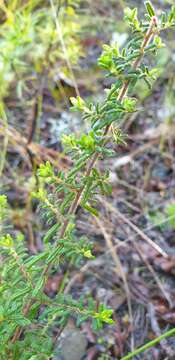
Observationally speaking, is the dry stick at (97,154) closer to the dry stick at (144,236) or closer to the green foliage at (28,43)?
the dry stick at (144,236)

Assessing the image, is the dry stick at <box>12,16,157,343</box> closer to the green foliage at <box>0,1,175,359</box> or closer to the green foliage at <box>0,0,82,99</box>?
the green foliage at <box>0,1,175,359</box>

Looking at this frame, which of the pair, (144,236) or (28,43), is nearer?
(144,236)

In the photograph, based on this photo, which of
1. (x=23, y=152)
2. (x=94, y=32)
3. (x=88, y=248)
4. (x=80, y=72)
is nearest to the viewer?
(x=88, y=248)

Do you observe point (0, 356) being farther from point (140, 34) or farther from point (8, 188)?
point (8, 188)

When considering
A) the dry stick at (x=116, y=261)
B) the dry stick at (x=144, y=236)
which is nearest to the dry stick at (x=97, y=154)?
the dry stick at (x=144, y=236)

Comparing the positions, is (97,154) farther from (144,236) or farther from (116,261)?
(116,261)

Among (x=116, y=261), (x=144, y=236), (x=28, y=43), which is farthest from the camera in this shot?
(x=28, y=43)

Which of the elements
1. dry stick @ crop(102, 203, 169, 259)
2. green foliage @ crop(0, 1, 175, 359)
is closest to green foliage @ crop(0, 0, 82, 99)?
dry stick @ crop(102, 203, 169, 259)

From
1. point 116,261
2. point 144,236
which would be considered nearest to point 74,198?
point 144,236

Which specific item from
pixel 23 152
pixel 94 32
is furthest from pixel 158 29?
pixel 94 32
